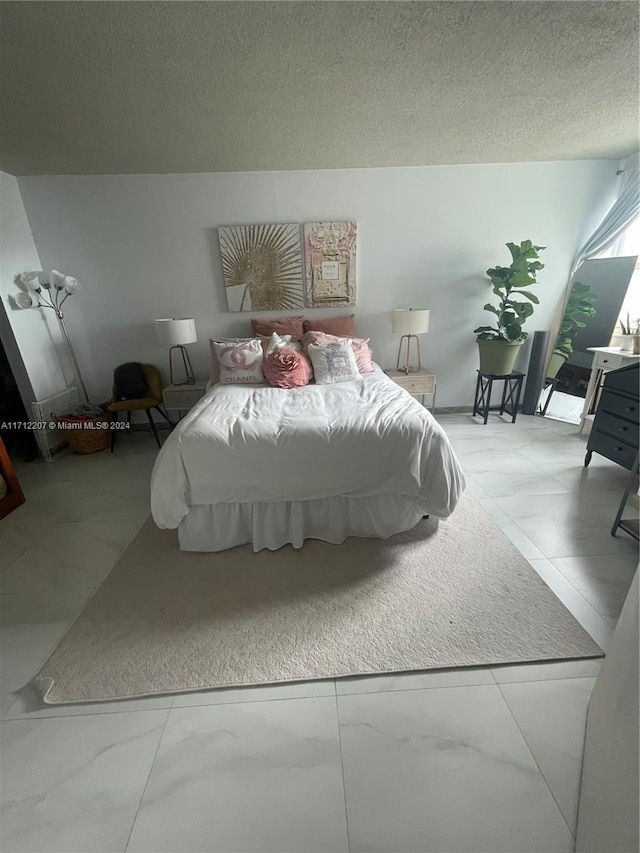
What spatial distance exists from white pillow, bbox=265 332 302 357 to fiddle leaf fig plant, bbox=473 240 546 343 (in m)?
1.78

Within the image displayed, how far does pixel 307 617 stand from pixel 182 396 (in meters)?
2.41

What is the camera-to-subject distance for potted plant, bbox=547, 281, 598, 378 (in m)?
3.45

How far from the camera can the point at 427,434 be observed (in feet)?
6.09

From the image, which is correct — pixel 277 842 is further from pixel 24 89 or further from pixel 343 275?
pixel 343 275

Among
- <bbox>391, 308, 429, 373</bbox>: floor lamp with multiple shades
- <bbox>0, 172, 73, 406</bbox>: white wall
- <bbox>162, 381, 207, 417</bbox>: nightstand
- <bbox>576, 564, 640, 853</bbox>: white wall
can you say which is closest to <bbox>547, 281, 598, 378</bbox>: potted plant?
<bbox>391, 308, 429, 373</bbox>: floor lamp with multiple shades

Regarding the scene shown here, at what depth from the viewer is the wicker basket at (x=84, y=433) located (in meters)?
3.20

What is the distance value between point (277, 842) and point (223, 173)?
4047mm

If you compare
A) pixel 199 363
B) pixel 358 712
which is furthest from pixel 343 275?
pixel 358 712

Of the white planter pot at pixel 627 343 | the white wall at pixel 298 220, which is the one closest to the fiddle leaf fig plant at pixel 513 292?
the white wall at pixel 298 220

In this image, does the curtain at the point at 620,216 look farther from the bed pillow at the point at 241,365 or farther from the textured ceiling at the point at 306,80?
the bed pillow at the point at 241,365

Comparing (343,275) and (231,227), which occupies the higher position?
(231,227)

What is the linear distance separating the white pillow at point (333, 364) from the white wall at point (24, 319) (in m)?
2.45

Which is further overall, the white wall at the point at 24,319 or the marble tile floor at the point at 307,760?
the white wall at the point at 24,319

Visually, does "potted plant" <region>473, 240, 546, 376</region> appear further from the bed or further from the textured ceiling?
the bed
